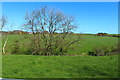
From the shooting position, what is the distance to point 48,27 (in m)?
5.25

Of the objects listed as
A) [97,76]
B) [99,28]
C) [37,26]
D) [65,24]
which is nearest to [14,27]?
[37,26]

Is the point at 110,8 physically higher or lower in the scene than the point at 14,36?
higher

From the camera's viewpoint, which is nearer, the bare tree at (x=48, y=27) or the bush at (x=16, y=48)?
the bare tree at (x=48, y=27)

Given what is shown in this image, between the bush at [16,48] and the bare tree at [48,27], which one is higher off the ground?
the bare tree at [48,27]

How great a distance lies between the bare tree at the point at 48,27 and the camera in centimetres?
495

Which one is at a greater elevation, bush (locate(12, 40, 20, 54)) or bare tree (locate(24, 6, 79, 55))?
bare tree (locate(24, 6, 79, 55))

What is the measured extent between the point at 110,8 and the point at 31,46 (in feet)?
13.4

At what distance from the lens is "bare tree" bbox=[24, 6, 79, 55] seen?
16.2ft

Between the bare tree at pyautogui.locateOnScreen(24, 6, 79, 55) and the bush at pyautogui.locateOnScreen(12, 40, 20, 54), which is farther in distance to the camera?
the bush at pyautogui.locateOnScreen(12, 40, 20, 54)

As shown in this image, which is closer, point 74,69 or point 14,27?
point 74,69

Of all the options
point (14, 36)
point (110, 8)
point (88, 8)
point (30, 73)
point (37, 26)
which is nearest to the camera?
point (30, 73)

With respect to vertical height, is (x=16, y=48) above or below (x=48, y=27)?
below

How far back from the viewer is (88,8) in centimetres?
212

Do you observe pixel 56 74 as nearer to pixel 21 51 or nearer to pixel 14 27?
pixel 14 27
